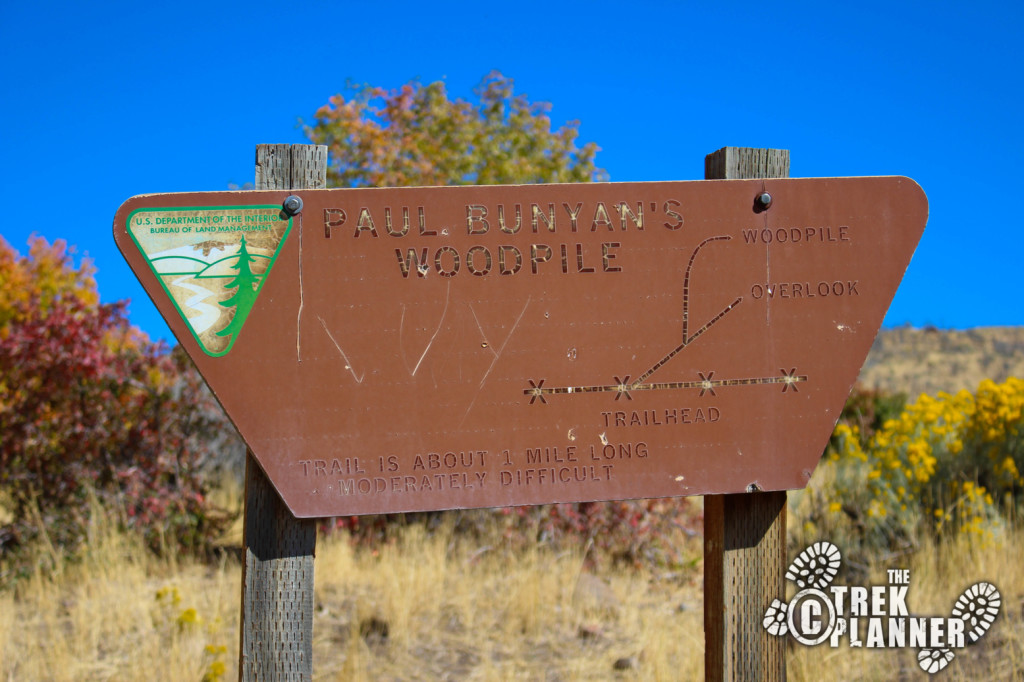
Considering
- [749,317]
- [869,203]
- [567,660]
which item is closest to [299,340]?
[749,317]

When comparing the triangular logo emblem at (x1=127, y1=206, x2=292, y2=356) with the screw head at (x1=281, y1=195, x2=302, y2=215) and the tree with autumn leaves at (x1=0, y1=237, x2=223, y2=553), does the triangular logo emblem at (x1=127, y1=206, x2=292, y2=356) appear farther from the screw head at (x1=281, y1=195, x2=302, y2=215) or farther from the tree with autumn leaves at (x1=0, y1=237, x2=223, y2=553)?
the tree with autumn leaves at (x1=0, y1=237, x2=223, y2=553)

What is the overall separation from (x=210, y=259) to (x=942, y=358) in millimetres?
32977

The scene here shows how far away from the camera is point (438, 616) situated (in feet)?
16.3

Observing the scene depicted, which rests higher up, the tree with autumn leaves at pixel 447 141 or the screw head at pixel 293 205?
the tree with autumn leaves at pixel 447 141

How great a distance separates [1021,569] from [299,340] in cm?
480

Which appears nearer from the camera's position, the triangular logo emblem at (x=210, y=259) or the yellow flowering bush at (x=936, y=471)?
the triangular logo emblem at (x=210, y=259)

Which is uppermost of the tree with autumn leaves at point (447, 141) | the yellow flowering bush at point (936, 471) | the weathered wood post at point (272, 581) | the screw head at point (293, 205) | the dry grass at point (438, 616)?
the tree with autumn leaves at point (447, 141)

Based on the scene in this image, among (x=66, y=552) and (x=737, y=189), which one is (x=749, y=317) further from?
(x=66, y=552)

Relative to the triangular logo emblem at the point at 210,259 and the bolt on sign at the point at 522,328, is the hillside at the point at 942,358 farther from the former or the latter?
the triangular logo emblem at the point at 210,259

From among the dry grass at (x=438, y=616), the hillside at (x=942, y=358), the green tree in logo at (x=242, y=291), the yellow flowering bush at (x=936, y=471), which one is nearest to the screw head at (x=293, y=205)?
the green tree in logo at (x=242, y=291)

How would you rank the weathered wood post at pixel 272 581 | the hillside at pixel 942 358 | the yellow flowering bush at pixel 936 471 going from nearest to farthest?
the weathered wood post at pixel 272 581 < the yellow flowering bush at pixel 936 471 < the hillside at pixel 942 358

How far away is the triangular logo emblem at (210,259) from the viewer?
2328mm

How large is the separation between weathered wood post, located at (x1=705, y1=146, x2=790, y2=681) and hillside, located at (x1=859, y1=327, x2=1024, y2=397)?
77.1 feet

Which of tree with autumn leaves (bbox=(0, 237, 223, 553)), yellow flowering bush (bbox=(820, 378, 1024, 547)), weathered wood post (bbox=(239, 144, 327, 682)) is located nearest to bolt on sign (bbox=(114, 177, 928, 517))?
weathered wood post (bbox=(239, 144, 327, 682))
